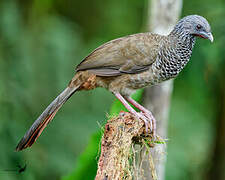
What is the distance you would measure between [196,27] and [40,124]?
1904 mm

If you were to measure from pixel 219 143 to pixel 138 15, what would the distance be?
11.4ft

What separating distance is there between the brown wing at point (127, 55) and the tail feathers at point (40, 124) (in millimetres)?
377

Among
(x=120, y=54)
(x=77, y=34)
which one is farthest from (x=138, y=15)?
(x=120, y=54)

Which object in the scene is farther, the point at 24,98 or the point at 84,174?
the point at 24,98

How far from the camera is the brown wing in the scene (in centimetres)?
457

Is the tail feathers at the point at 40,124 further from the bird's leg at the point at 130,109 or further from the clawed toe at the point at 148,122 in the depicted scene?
the clawed toe at the point at 148,122

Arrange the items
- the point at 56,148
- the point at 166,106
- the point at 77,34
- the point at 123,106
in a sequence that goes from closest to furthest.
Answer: the point at 123,106 → the point at 166,106 → the point at 56,148 → the point at 77,34

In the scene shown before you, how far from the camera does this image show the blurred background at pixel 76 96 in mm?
6035

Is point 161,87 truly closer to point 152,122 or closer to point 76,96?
point 152,122

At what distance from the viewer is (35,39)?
23.4ft

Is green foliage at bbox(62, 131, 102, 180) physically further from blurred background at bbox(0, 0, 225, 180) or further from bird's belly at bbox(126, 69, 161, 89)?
blurred background at bbox(0, 0, 225, 180)

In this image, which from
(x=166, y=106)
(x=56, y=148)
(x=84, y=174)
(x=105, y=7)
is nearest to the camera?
(x=84, y=174)

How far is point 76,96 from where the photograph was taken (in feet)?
24.8

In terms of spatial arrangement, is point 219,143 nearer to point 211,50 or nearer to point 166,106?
point 211,50
